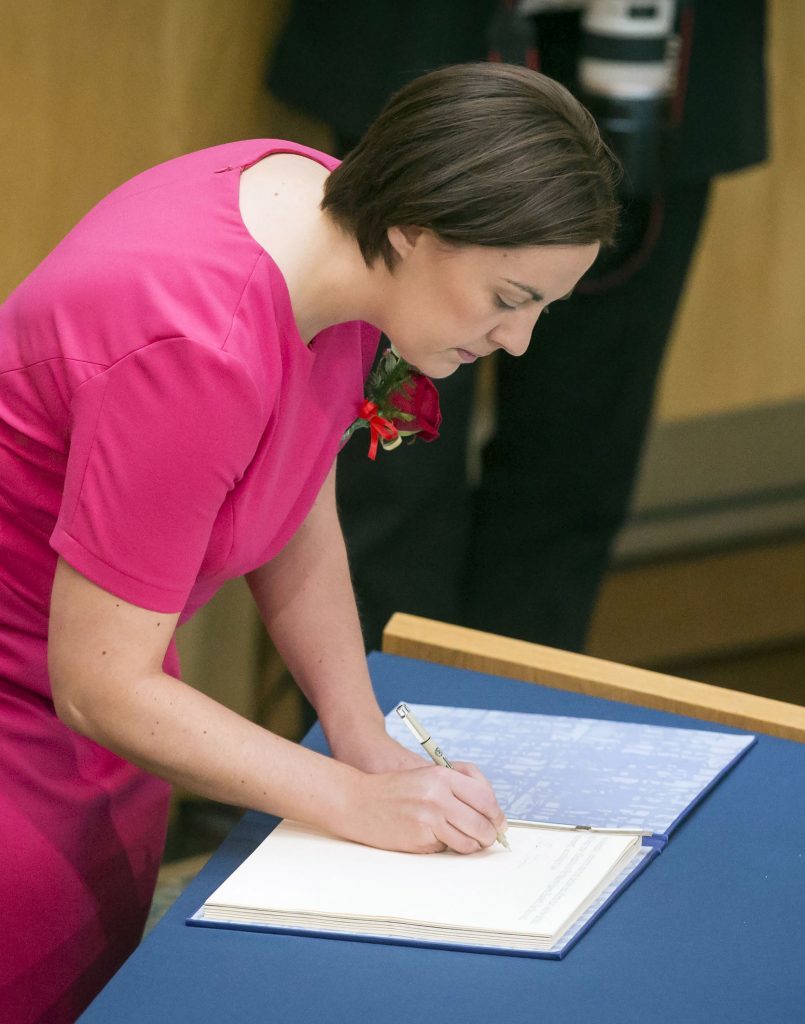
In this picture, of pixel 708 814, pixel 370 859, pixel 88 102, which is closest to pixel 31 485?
pixel 370 859

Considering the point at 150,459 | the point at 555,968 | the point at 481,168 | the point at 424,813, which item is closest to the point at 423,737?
the point at 424,813

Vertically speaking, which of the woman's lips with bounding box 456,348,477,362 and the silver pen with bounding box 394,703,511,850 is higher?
the woman's lips with bounding box 456,348,477,362

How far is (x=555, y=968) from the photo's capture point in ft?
4.16

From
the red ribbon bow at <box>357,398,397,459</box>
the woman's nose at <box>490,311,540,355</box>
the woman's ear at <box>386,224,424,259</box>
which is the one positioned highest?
the woman's ear at <box>386,224,424,259</box>

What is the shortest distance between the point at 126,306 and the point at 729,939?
2.25 feet

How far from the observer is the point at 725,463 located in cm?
360

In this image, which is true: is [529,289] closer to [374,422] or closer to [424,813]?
[374,422]

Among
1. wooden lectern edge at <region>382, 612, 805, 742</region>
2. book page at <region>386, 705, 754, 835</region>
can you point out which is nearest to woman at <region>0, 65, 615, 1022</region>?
book page at <region>386, 705, 754, 835</region>

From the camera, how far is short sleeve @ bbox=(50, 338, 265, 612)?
1.25 meters

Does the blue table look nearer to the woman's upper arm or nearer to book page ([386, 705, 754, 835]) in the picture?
book page ([386, 705, 754, 835])

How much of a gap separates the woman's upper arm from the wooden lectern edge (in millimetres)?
547

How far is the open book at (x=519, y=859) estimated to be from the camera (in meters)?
1.29

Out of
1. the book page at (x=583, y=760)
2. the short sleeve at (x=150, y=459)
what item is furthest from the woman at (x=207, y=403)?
the book page at (x=583, y=760)

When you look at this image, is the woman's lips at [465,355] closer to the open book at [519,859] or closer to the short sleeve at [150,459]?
the short sleeve at [150,459]
